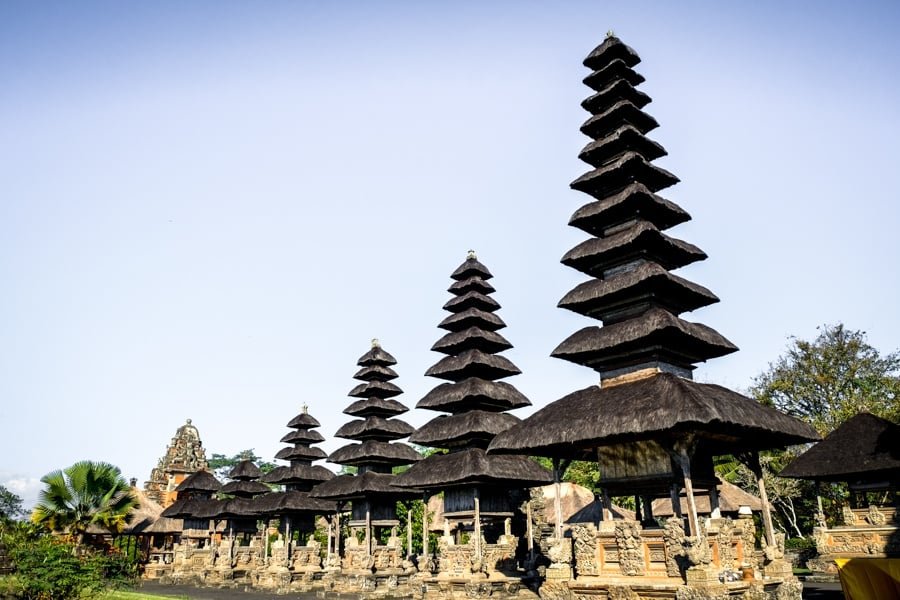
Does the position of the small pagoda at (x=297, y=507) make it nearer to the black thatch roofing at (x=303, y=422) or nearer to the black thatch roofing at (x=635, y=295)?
the black thatch roofing at (x=303, y=422)

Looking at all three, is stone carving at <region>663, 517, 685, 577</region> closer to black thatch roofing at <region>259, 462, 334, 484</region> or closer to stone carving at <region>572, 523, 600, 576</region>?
stone carving at <region>572, 523, 600, 576</region>

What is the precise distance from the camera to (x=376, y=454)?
32.8 m

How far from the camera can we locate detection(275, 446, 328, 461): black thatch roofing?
39.5m

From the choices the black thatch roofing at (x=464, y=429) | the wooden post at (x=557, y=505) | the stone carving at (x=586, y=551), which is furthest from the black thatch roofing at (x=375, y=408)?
the stone carving at (x=586, y=551)

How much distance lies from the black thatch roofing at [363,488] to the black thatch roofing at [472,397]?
559 cm

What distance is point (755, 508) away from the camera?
1331 inches

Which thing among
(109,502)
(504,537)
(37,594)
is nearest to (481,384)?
(504,537)

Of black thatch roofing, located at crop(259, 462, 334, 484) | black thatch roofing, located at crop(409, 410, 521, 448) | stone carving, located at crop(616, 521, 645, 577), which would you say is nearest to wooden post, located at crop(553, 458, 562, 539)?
stone carving, located at crop(616, 521, 645, 577)

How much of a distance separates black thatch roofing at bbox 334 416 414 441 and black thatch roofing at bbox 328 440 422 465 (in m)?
0.41

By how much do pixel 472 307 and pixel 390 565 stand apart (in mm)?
12590

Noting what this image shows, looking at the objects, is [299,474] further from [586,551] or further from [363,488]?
[586,551]

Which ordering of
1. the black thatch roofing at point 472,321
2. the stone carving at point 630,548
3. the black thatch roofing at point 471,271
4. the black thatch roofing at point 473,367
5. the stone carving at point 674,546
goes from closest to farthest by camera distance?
1. the stone carving at point 674,546
2. the stone carving at point 630,548
3. the black thatch roofing at point 473,367
4. the black thatch roofing at point 472,321
5. the black thatch roofing at point 471,271

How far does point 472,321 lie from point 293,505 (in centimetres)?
1592

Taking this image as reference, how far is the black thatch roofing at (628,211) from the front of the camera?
20750 millimetres
